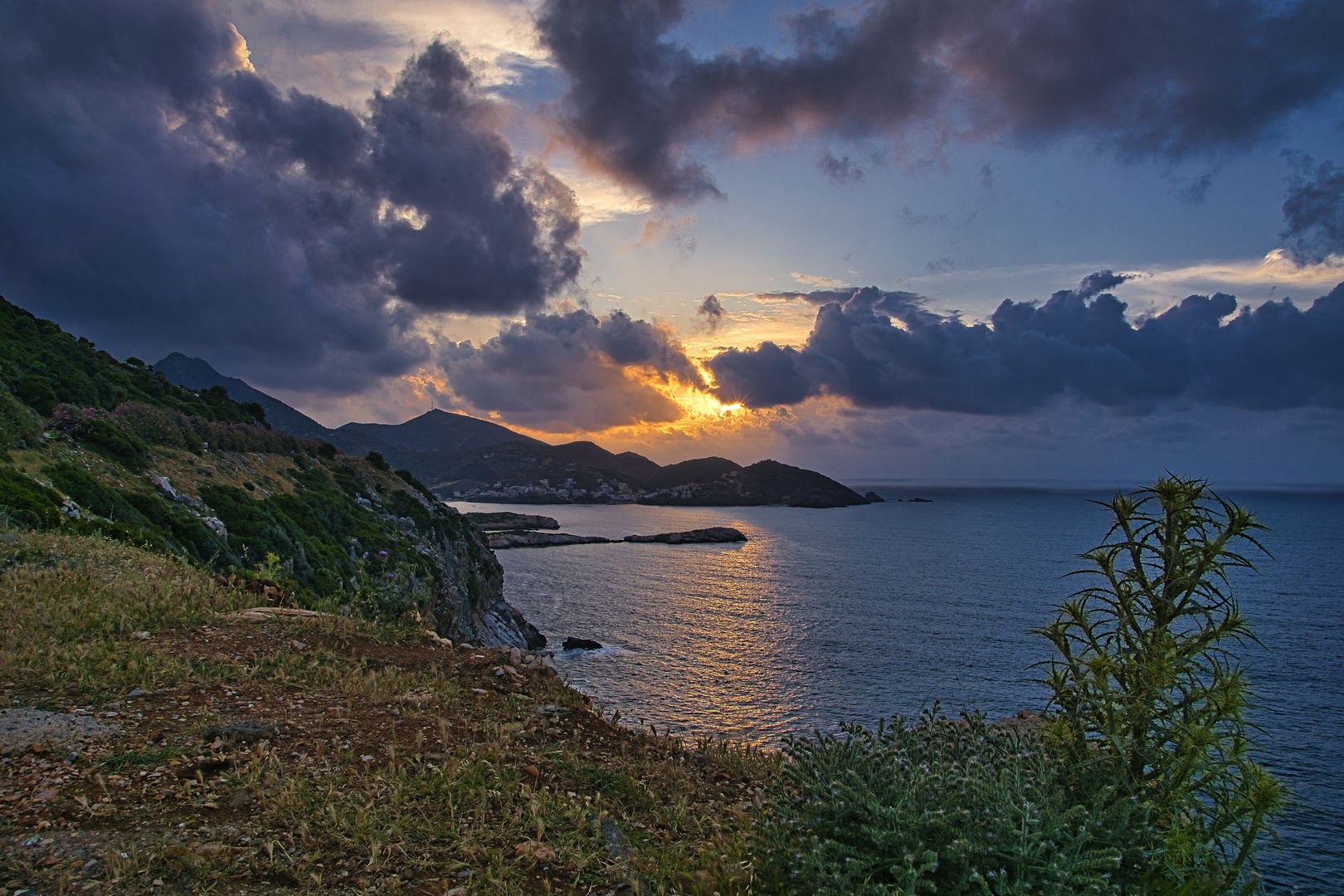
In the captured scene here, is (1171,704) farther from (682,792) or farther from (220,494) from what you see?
(220,494)

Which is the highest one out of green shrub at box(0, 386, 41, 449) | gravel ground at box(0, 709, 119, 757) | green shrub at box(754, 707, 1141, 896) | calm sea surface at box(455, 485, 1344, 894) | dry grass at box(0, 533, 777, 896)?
green shrub at box(0, 386, 41, 449)

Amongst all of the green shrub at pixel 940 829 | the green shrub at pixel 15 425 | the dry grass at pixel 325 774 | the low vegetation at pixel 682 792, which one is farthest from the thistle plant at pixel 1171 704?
the green shrub at pixel 15 425

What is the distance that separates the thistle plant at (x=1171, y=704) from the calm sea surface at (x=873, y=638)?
150 cm

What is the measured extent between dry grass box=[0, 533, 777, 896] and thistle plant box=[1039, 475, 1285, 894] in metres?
2.65

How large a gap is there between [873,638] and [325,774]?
49.9m

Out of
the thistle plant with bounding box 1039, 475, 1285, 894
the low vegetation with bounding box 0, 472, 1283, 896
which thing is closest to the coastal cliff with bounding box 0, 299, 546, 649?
the low vegetation with bounding box 0, 472, 1283, 896

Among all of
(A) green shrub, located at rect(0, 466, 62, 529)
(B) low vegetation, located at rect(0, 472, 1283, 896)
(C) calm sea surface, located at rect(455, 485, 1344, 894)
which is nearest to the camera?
(B) low vegetation, located at rect(0, 472, 1283, 896)

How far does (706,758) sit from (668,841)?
10.5 feet

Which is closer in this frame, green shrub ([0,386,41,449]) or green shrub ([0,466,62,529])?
green shrub ([0,466,62,529])

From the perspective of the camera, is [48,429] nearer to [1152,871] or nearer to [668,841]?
[668,841]

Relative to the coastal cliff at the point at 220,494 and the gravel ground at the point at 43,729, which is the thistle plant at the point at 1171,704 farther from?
the coastal cliff at the point at 220,494

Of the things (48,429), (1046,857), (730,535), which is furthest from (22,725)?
(730,535)

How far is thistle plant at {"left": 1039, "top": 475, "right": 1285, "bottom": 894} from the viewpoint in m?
4.28

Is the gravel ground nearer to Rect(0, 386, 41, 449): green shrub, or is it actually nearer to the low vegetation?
the low vegetation
